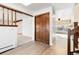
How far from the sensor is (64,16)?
1.59 metres

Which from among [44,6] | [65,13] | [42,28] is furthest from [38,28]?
[65,13]

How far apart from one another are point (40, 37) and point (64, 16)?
0.44m

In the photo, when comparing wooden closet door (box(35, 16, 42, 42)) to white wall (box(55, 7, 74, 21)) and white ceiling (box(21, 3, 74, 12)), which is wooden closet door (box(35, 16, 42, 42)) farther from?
white wall (box(55, 7, 74, 21))

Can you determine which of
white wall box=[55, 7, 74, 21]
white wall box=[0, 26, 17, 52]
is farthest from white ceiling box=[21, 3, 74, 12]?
white wall box=[0, 26, 17, 52]

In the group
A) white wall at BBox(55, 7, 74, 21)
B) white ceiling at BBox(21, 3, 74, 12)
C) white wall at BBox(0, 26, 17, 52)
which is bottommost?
white wall at BBox(0, 26, 17, 52)

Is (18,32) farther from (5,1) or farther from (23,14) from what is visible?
(5,1)

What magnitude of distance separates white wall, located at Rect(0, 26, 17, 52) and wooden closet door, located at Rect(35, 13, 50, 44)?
0.31 metres

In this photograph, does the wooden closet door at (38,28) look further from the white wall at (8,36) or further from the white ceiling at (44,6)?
the white wall at (8,36)

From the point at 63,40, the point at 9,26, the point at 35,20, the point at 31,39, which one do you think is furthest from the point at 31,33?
the point at 63,40

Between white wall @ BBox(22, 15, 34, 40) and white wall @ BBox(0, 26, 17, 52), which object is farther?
white wall @ BBox(22, 15, 34, 40)

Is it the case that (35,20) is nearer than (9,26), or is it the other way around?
(9,26)

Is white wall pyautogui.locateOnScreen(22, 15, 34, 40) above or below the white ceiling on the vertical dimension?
below

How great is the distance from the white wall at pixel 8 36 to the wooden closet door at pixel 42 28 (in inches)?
12.1

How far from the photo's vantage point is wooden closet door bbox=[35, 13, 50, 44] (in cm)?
164
